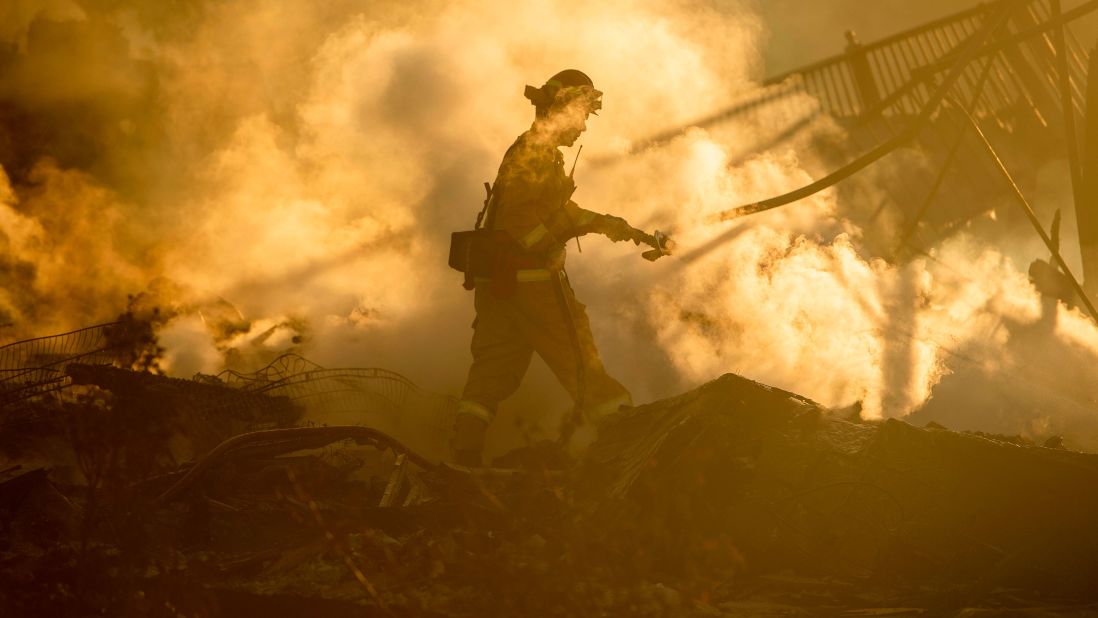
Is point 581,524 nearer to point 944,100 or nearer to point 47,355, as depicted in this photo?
point 47,355

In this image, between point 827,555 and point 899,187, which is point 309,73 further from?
point 827,555

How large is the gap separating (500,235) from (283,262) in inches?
141

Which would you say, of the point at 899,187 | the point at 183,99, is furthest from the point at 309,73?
the point at 899,187

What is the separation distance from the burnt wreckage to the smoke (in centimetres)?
232

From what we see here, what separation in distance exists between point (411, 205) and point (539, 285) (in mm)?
3069

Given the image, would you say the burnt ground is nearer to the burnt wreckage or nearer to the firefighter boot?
the burnt wreckage

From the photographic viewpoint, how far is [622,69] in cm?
820

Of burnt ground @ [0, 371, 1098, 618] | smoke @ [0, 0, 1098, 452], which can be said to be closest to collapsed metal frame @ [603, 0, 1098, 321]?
smoke @ [0, 0, 1098, 452]

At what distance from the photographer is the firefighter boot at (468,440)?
4.14 meters

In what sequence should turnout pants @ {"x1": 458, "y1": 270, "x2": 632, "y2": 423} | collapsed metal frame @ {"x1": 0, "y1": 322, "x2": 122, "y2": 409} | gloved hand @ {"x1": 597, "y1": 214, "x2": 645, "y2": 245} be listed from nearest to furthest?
1. turnout pants @ {"x1": 458, "y1": 270, "x2": 632, "y2": 423}
2. gloved hand @ {"x1": 597, "y1": 214, "x2": 645, "y2": 245}
3. collapsed metal frame @ {"x1": 0, "y1": 322, "x2": 122, "y2": 409}

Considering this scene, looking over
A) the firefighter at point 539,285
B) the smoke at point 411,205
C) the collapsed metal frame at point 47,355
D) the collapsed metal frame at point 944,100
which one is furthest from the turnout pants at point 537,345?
the collapsed metal frame at point 944,100

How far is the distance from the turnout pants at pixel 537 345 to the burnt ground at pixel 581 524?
69 cm

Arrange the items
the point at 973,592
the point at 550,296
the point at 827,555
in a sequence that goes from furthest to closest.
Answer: the point at 550,296, the point at 827,555, the point at 973,592

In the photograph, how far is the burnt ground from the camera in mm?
2426
